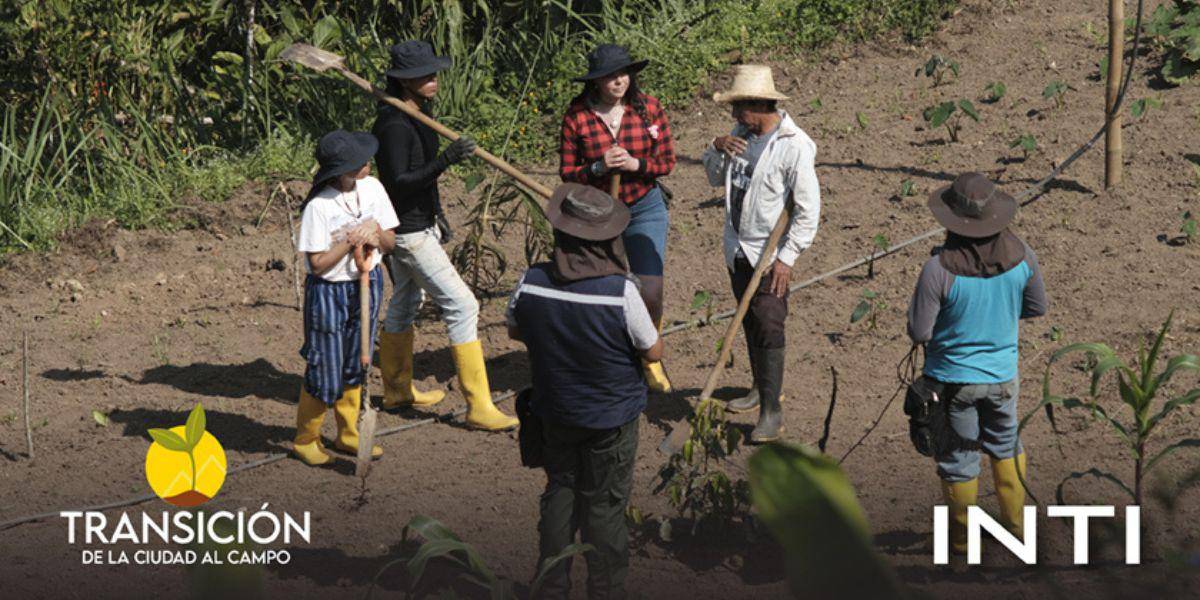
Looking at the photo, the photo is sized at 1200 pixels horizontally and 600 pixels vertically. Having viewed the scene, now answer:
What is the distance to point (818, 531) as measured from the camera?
500 millimetres

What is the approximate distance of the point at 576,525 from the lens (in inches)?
167

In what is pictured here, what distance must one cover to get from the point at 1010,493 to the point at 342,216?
9.21 feet

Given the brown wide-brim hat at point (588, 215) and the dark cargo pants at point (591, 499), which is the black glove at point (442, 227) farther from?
the dark cargo pants at point (591, 499)

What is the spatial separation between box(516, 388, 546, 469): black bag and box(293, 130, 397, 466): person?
57.3 inches

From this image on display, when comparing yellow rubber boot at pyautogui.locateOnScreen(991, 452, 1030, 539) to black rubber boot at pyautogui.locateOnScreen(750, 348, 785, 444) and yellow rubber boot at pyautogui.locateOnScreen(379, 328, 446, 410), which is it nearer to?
black rubber boot at pyautogui.locateOnScreen(750, 348, 785, 444)

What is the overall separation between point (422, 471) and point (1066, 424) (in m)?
2.83

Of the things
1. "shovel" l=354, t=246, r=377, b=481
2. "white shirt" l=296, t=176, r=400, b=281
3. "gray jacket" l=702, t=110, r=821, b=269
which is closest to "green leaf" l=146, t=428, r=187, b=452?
"shovel" l=354, t=246, r=377, b=481

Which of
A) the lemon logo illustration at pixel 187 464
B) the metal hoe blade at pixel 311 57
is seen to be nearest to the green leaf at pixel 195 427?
the lemon logo illustration at pixel 187 464

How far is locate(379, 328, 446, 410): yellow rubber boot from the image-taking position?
622 cm

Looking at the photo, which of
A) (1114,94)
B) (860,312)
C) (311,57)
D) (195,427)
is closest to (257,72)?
(311,57)

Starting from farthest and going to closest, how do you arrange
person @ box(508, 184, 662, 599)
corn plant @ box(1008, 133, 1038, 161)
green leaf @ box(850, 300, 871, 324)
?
1. corn plant @ box(1008, 133, 1038, 161)
2. green leaf @ box(850, 300, 871, 324)
3. person @ box(508, 184, 662, 599)

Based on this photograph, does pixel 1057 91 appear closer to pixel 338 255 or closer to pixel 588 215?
pixel 338 255

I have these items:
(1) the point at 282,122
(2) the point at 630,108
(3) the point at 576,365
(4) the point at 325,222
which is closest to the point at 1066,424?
(2) the point at 630,108

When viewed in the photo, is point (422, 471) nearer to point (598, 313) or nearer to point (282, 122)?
point (598, 313)
